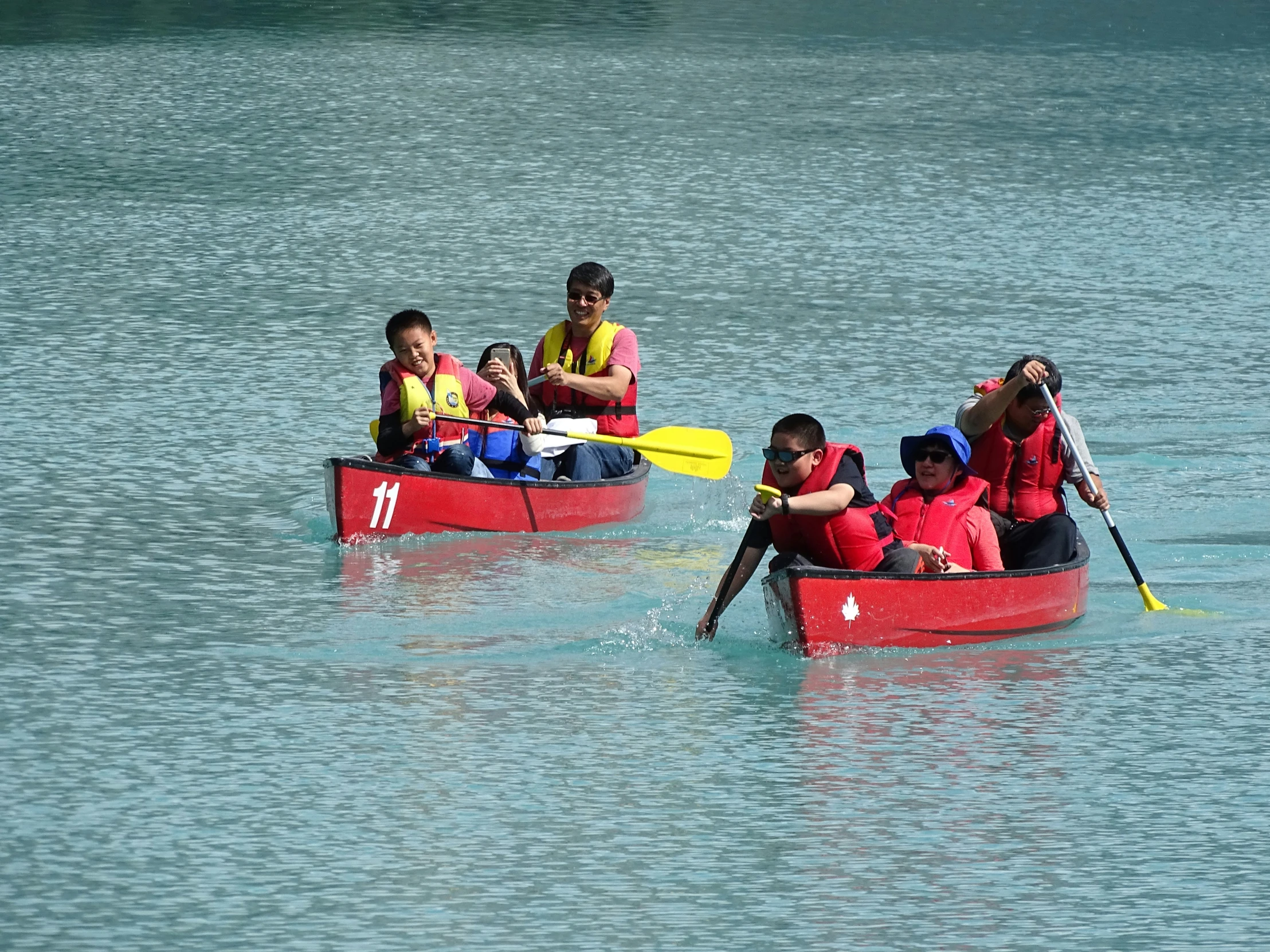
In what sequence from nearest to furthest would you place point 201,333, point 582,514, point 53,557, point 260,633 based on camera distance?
point 260,633 → point 53,557 → point 582,514 → point 201,333

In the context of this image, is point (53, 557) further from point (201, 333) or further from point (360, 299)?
point (360, 299)

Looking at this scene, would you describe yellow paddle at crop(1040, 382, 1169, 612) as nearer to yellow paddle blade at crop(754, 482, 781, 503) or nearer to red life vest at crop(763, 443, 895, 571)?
red life vest at crop(763, 443, 895, 571)

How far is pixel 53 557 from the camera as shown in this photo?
826 centimetres

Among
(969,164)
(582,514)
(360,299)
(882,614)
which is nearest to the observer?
(882,614)

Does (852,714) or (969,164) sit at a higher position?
(969,164)

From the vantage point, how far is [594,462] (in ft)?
A: 30.5

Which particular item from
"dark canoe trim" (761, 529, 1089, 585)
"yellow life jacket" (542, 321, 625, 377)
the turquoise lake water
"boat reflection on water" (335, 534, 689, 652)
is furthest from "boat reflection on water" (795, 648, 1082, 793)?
"yellow life jacket" (542, 321, 625, 377)

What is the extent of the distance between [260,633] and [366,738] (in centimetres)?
127

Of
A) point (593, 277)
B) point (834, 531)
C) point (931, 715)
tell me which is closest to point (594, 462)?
point (593, 277)

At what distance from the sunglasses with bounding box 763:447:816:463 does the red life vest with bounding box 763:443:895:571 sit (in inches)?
4.2

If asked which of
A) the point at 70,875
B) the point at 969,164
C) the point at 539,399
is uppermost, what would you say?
Answer: the point at 969,164

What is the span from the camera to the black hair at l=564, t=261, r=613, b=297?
30.6 feet

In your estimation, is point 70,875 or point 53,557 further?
point 53,557

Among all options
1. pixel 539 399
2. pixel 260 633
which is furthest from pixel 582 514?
pixel 260 633
